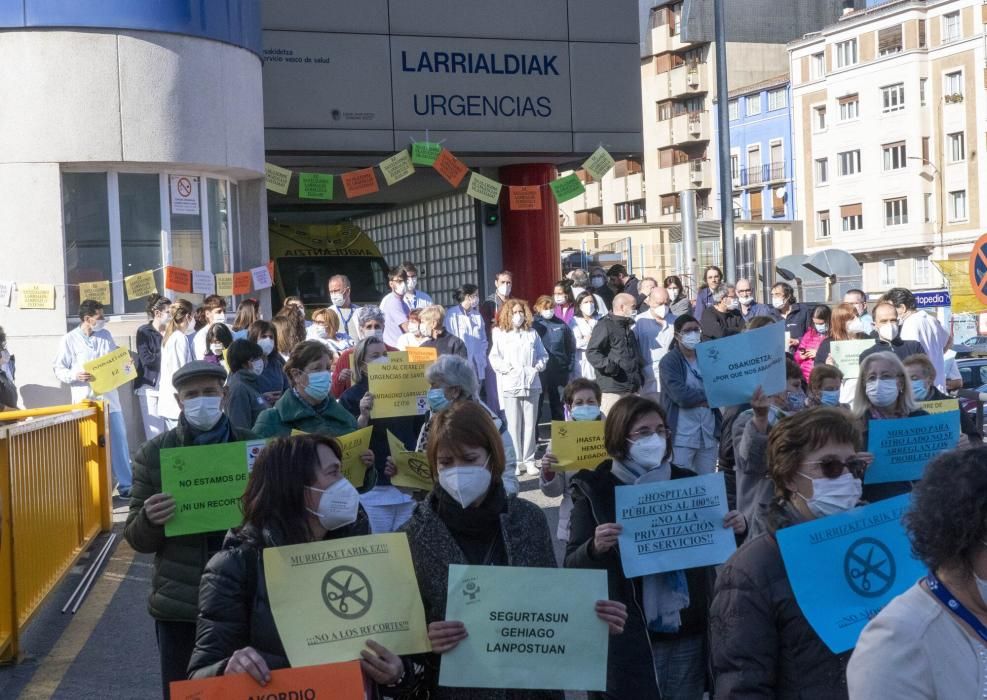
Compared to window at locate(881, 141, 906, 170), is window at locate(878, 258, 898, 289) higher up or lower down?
lower down

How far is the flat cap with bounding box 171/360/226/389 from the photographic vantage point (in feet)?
18.4

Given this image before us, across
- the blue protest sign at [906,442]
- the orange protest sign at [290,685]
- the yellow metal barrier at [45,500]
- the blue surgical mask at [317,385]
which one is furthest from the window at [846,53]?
the orange protest sign at [290,685]

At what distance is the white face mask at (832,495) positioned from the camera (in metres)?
4.00

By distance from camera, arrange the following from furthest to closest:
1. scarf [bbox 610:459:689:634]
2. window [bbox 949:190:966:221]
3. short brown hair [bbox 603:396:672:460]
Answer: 1. window [bbox 949:190:966:221]
2. short brown hair [bbox 603:396:672:460]
3. scarf [bbox 610:459:689:634]

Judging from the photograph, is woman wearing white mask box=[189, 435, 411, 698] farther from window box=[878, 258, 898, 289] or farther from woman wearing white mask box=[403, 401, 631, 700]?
window box=[878, 258, 898, 289]

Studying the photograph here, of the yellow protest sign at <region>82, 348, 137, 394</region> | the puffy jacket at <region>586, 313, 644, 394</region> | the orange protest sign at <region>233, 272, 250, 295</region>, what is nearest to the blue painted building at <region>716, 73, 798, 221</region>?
the orange protest sign at <region>233, 272, 250, 295</region>

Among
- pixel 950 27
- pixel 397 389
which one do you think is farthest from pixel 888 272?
pixel 397 389

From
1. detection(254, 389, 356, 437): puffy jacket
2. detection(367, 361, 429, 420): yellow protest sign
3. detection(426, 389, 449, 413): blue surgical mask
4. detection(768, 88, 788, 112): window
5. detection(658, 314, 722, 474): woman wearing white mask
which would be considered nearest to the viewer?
detection(254, 389, 356, 437): puffy jacket

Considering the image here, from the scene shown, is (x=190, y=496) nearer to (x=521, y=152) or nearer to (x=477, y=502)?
(x=477, y=502)

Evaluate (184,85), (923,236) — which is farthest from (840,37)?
(184,85)

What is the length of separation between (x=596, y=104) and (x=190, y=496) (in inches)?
637

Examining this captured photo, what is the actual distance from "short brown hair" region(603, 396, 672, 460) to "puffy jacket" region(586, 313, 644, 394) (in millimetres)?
8889

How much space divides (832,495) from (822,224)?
73.7 metres

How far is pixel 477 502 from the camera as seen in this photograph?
4211 millimetres
